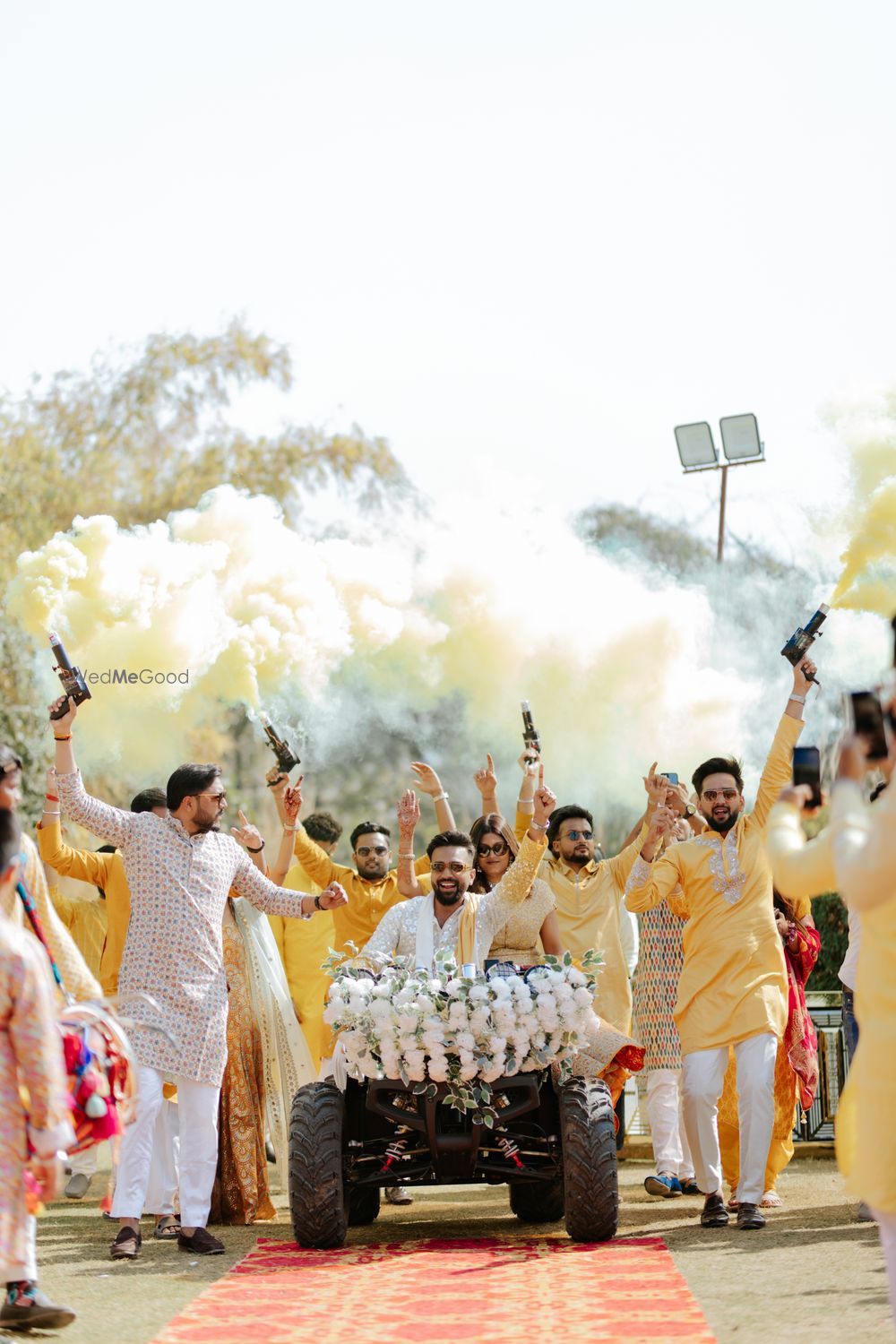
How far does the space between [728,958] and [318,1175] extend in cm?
235

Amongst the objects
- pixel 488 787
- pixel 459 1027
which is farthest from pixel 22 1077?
pixel 488 787

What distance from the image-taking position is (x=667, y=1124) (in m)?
10.4

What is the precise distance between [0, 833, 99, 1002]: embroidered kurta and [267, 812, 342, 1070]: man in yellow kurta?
5858mm

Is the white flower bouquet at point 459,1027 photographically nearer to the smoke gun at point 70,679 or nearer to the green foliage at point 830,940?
the smoke gun at point 70,679

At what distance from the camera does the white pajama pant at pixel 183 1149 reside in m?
8.29

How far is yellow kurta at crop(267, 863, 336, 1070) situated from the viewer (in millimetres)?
12289

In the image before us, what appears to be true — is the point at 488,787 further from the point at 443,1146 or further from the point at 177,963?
the point at 443,1146

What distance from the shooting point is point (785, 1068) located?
32.8ft

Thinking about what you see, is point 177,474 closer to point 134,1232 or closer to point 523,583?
point 523,583

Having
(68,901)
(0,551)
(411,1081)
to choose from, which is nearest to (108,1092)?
(411,1081)

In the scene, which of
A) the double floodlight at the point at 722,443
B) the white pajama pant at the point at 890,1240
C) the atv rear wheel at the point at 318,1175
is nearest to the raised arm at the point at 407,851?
the atv rear wheel at the point at 318,1175

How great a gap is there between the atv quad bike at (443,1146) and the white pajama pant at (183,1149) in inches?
19.9

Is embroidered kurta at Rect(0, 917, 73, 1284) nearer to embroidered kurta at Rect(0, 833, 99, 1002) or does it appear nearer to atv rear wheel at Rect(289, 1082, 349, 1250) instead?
embroidered kurta at Rect(0, 833, 99, 1002)

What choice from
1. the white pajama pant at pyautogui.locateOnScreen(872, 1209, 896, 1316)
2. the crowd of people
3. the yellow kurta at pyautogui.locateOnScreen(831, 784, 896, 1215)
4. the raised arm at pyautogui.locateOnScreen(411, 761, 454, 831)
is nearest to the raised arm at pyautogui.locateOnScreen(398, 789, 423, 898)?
the crowd of people
